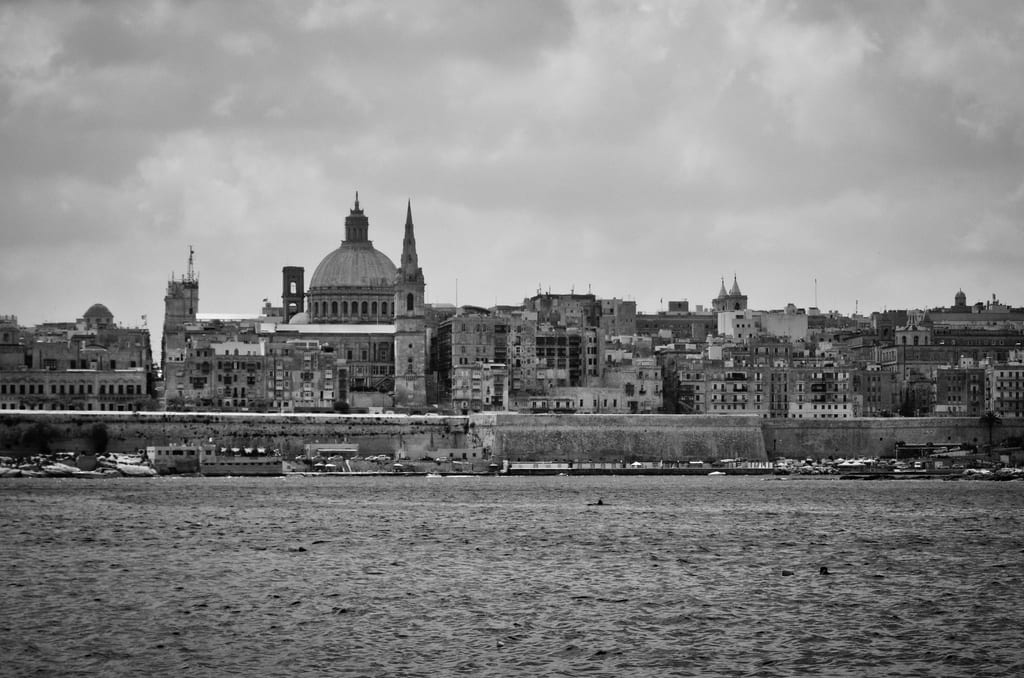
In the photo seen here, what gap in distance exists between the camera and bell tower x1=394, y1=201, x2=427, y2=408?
4934 inches

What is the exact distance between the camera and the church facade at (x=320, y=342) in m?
119

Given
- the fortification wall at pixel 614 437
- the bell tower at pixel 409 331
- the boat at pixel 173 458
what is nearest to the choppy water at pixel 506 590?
the boat at pixel 173 458

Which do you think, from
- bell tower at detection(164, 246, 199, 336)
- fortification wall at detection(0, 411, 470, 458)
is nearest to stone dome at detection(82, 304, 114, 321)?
bell tower at detection(164, 246, 199, 336)

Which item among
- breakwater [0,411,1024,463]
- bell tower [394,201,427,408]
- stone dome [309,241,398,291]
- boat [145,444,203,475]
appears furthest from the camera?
stone dome [309,241,398,291]

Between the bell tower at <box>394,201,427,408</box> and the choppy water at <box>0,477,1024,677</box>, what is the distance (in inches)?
2347

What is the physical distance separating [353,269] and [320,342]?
42.8 feet

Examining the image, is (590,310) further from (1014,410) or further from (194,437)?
(194,437)

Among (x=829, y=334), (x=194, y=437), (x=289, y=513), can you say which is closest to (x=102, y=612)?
(x=289, y=513)

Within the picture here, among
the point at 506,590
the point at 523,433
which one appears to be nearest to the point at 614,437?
the point at 523,433

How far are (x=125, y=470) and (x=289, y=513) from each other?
31398mm

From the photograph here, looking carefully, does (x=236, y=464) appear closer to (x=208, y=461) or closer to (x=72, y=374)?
(x=208, y=461)

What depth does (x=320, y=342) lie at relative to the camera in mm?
136625

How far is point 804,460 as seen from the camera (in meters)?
106

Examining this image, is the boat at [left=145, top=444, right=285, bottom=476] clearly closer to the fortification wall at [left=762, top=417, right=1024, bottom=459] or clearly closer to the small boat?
the small boat
